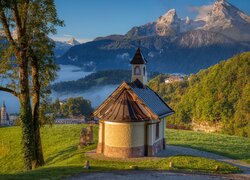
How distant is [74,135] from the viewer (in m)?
45.1

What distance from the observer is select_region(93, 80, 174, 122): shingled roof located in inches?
1176

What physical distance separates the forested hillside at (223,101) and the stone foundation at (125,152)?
7282cm

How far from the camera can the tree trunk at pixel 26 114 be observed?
1220 inches

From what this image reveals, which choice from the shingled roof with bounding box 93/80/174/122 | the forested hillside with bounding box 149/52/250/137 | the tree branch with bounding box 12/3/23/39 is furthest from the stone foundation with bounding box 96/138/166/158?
the forested hillside with bounding box 149/52/250/137

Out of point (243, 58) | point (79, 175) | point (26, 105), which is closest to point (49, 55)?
point (26, 105)

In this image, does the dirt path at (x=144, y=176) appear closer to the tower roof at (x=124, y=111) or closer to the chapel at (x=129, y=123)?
the chapel at (x=129, y=123)

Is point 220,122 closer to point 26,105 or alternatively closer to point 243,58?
point 243,58

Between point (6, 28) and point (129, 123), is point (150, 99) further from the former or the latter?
point (6, 28)

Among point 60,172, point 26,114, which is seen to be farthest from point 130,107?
point 60,172

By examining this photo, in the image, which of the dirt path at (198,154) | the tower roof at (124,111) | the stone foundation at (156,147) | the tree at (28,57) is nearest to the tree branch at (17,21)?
the tree at (28,57)

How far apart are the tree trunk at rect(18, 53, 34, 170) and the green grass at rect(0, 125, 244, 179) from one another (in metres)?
1.74

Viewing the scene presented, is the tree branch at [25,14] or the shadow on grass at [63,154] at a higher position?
the tree branch at [25,14]

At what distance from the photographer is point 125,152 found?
29844mm

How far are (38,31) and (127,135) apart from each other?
11.3 meters
